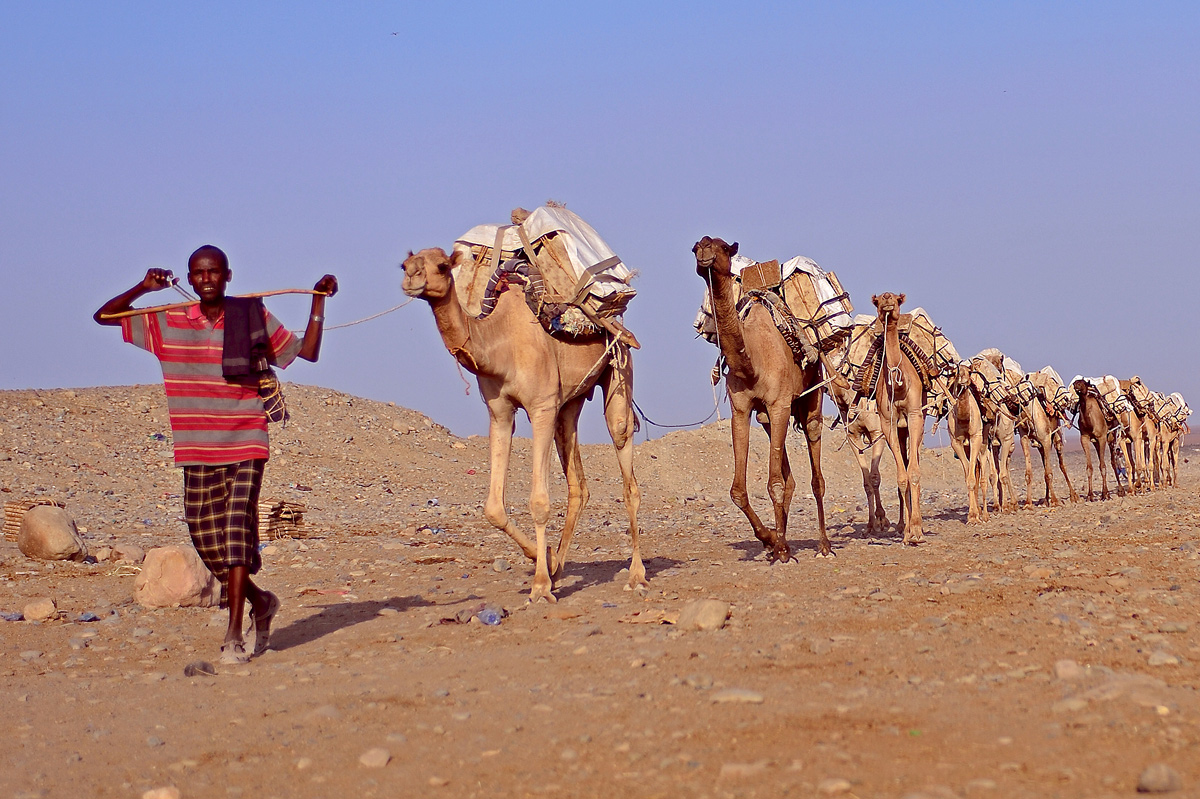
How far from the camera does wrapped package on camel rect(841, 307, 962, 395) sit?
15.4 m

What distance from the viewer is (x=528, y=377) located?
9500 mm

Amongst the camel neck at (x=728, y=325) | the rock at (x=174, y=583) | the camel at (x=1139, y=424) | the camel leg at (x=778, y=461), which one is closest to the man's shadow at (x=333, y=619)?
the rock at (x=174, y=583)

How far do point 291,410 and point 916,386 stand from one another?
20274mm

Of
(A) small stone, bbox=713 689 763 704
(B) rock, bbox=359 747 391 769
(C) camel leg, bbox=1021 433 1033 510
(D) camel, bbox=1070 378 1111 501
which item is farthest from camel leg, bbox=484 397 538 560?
(D) camel, bbox=1070 378 1111 501

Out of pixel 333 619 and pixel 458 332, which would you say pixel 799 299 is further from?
pixel 333 619

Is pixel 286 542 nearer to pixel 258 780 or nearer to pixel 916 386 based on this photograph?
pixel 916 386

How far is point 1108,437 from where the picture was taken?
31125 mm

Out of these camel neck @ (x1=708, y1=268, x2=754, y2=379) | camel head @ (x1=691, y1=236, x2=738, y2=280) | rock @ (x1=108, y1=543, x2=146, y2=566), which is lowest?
rock @ (x1=108, y1=543, x2=146, y2=566)

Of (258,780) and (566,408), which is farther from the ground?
(566,408)

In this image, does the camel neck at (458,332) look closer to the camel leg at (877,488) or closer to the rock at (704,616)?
the rock at (704,616)

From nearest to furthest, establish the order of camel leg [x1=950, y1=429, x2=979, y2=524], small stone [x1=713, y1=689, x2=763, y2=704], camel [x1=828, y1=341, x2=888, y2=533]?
1. small stone [x1=713, y1=689, x2=763, y2=704]
2. camel [x1=828, y1=341, x2=888, y2=533]
3. camel leg [x1=950, y1=429, x2=979, y2=524]

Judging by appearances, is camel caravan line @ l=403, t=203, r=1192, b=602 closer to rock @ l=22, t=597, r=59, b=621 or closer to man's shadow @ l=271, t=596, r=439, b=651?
man's shadow @ l=271, t=596, r=439, b=651

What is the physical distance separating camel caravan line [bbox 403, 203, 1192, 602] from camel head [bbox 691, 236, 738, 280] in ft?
0.04

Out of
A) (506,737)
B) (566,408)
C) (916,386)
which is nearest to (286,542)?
(566,408)
